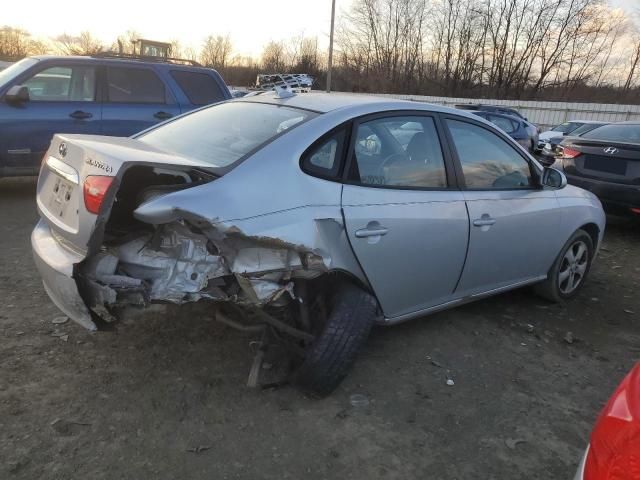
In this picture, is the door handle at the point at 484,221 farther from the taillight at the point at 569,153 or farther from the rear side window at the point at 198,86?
the rear side window at the point at 198,86

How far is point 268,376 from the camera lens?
125 inches

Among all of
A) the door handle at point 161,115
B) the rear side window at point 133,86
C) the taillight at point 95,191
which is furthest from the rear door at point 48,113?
the taillight at point 95,191

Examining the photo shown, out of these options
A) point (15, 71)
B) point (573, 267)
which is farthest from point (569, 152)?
point (15, 71)

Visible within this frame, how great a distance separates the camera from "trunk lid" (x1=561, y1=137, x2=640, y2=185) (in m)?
6.43

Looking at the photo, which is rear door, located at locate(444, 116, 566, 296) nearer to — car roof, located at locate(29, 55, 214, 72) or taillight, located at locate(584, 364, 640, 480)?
taillight, located at locate(584, 364, 640, 480)

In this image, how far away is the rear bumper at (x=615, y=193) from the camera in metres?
6.36

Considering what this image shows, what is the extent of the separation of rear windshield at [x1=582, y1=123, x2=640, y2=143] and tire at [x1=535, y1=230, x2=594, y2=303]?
9.69 ft

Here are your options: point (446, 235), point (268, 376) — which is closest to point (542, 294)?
point (446, 235)

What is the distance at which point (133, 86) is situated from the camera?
736 cm

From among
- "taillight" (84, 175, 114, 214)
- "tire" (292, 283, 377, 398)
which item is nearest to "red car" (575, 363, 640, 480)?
"tire" (292, 283, 377, 398)

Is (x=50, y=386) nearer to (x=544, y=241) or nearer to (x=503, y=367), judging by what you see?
(x=503, y=367)

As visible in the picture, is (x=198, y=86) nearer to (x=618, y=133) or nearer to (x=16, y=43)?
(x=618, y=133)

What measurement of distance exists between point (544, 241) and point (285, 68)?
4221 centimetres

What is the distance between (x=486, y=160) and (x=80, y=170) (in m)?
2.60
